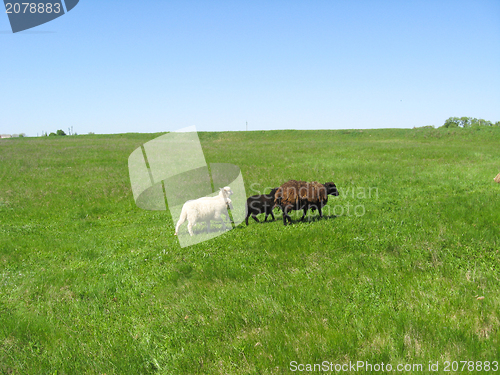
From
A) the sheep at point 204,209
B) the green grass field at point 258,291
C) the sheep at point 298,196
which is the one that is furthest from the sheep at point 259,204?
the sheep at point 204,209

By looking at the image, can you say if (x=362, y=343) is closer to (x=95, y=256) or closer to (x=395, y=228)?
(x=395, y=228)

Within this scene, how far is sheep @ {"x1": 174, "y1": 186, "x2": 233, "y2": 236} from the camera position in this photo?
10260 mm

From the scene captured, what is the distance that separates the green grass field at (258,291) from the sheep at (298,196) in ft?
2.02

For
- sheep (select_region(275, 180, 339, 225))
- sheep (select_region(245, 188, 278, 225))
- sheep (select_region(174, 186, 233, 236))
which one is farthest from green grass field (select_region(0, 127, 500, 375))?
sheep (select_region(174, 186, 233, 236))

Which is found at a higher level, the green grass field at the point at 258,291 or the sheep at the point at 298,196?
the sheep at the point at 298,196

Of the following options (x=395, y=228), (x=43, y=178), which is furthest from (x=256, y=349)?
(x=43, y=178)

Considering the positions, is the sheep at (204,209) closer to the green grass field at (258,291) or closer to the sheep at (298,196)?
the green grass field at (258,291)

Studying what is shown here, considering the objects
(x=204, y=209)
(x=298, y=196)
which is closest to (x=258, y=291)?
(x=204, y=209)

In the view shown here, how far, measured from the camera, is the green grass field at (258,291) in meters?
4.39

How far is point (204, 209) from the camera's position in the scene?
1036 centimetres

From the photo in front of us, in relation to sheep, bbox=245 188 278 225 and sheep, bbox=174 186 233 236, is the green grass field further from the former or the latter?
sheep, bbox=174 186 233 236

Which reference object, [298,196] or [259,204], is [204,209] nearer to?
[259,204]

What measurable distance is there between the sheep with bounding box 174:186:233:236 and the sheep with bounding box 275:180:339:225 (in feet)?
6.05

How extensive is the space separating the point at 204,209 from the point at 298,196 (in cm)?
318
